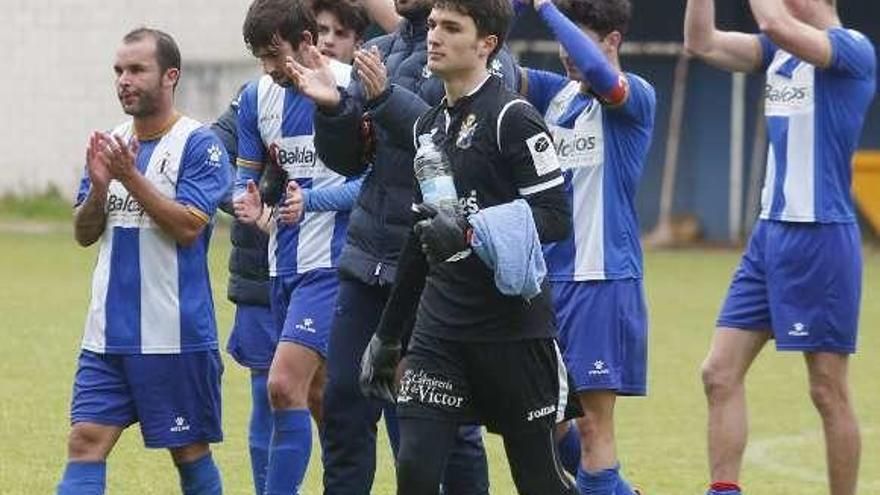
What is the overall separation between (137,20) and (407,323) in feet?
68.4

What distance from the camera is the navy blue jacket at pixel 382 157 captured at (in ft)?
26.7

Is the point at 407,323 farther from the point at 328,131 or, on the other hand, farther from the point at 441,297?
the point at 328,131

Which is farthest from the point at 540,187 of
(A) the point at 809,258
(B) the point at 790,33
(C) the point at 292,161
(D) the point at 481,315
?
(C) the point at 292,161

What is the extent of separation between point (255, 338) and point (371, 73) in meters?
2.62

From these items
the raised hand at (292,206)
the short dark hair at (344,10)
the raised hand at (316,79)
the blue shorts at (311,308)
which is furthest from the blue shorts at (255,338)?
the raised hand at (316,79)

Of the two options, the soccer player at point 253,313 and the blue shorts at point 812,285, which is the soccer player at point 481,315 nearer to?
the blue shorts at point 812,285

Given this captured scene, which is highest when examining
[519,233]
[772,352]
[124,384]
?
[519,233]

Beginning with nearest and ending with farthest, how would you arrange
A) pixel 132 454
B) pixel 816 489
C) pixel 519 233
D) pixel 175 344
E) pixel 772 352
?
pixel 519 233 < pixel 175 344 < pixel 816 489 < pixel 132 454 < pixel 772 352

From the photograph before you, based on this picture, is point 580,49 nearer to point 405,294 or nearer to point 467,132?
point 467,132

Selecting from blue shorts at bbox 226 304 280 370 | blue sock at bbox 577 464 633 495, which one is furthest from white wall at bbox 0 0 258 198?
blue sock at bbox 577 464 633 495

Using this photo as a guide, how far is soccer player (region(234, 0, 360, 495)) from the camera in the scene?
890 cm

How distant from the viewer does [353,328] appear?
8.41 m

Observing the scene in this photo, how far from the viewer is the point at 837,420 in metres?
9.11

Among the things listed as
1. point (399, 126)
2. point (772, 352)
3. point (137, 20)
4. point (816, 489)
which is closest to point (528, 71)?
point (399, 126)
